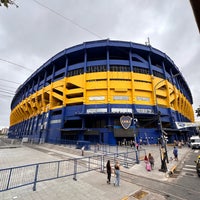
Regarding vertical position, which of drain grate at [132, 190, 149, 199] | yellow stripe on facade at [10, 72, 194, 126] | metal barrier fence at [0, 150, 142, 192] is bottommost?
drain grate at [132, 190, 149, 199]

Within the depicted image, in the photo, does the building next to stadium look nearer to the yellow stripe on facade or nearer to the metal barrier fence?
the yellow stripe on facade

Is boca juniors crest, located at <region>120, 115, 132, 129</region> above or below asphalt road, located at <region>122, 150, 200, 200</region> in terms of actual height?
above

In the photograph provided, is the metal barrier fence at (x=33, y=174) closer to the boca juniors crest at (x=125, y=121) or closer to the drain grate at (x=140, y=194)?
the drain grate at (x=140, y=194)

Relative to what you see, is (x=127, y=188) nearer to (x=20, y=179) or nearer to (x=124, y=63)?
(x=20, y=179)

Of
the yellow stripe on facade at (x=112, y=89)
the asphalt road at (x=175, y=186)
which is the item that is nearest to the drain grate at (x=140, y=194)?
the asphalt road at (x=175, y=186)

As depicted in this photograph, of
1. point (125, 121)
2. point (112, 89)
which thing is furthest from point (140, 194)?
point (112, 89)

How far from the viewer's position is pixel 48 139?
3566 centimetres

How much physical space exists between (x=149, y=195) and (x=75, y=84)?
29.3 meters

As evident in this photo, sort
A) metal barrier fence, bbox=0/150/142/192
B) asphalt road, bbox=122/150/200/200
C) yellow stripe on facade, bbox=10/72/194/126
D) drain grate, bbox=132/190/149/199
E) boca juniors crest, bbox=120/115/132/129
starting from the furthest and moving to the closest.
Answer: yellow stripe on facade, bbox=10/72/194/126 → boca juniors crest, bbox=120/115/132/129 → metal barrier fence, bbox=0/150/142/192 → asphalt road, bbox=122/150/200/200 → drain grate, bbox=132/190/149/199

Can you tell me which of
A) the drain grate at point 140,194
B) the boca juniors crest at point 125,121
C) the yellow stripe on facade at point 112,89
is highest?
the yellow stripe on facade at point 112,89

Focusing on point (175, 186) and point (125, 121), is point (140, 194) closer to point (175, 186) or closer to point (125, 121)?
point (175, 186)

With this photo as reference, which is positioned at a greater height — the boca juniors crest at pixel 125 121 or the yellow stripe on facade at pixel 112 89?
the yellow stripe on facade at pixel 112 89

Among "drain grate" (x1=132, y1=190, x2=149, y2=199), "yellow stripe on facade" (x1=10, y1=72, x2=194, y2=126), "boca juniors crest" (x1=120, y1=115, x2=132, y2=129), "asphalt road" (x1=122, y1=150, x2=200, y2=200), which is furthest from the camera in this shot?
"yellow stripe on facade" (x1=10, y1=72, x2=194, y2=126)

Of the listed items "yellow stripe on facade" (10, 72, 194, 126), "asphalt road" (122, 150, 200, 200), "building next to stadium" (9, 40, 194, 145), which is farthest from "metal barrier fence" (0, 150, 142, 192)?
"yellow stripe on facade" (10, 72, 194, 126)
